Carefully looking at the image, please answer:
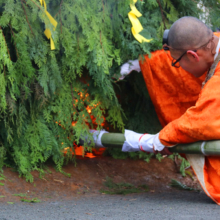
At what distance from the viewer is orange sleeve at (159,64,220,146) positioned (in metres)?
2.41

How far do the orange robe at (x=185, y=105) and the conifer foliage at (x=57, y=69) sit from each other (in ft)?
0.91

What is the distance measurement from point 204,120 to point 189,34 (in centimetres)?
69

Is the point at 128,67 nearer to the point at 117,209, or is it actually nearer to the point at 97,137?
the point at 97,137

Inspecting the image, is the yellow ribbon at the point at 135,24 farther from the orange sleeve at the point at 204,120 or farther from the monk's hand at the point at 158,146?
the monk's hand at the point at 158,146

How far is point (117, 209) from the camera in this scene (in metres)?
2.32

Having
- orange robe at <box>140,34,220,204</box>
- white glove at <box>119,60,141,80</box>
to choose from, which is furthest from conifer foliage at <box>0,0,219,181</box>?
orange robe at <box>140,34,220,204</box>

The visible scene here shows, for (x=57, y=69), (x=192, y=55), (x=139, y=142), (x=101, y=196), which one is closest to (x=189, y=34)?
(x=192, y=55)

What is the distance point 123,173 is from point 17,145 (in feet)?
4.53

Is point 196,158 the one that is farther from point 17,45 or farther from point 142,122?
point 17,45

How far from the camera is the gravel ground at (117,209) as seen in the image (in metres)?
2.05

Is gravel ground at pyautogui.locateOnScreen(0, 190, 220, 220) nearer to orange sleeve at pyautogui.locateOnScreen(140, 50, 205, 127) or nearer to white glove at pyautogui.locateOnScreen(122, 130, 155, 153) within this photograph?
white glove at pyautogui.locateOnScreen(122, 130, 155, 153)

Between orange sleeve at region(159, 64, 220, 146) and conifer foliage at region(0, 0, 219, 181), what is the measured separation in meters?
0.83

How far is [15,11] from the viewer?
259 cm

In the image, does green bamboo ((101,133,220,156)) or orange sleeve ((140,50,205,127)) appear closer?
green bamboo ((101,133,220,156))
